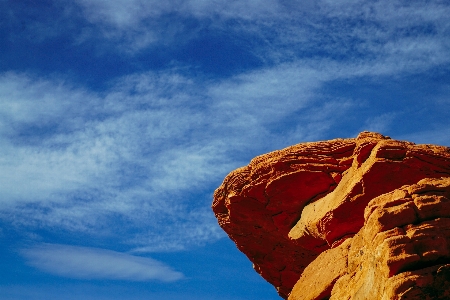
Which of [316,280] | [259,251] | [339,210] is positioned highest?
[259,251]

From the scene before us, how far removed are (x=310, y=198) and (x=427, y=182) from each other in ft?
26.6

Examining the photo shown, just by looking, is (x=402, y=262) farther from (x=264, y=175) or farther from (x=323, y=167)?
(x=264, y=175)

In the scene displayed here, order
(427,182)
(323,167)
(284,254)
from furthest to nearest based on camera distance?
1. (284,254)
2. (323,167)
3. (427,182)

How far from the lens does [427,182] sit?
16.9m

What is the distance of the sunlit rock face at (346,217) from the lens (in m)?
14.6

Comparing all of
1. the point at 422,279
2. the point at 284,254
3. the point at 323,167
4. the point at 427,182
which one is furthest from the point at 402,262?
the point at 284,254

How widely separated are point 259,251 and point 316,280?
7810mm

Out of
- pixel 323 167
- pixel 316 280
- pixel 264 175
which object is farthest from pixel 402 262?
pixel 264 175

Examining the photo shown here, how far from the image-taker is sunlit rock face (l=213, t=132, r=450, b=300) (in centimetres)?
1463

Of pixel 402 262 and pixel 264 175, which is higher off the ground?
pixel 264 175

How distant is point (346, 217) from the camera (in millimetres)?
21172

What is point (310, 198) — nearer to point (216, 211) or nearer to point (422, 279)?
point (216, 211)

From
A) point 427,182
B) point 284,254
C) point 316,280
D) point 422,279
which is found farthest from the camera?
point 284,254

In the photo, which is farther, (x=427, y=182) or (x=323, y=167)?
(x=323, y=167)
